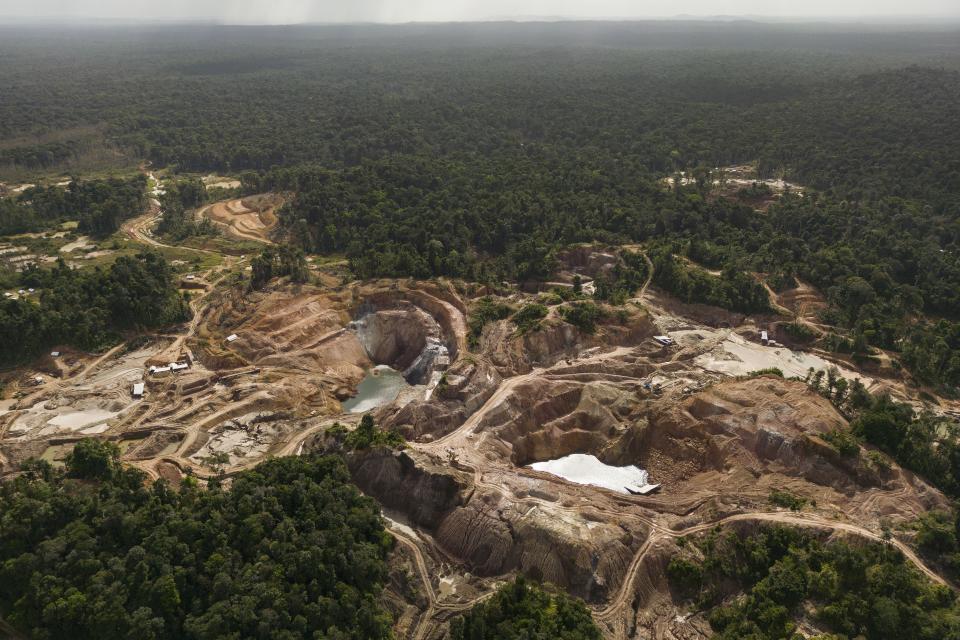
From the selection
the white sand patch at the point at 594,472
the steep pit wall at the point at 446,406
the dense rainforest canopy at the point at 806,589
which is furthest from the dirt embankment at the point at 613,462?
the dense rainforest canopy at the point at 806,589

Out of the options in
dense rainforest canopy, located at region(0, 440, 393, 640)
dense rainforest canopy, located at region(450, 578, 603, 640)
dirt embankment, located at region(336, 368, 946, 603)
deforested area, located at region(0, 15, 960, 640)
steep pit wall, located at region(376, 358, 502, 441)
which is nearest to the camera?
dense rainforest canopy, located at region(0, 440, 393, 640)

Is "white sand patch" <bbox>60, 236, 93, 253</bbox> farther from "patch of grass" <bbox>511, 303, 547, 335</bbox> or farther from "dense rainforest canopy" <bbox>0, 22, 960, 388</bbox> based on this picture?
"patch of grass" <bbox>511, 303, 547, 335</bbox>

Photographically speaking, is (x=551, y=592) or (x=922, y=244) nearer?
(x=551, y=592)

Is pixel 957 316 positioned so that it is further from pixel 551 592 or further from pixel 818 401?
A: pixel 551 592

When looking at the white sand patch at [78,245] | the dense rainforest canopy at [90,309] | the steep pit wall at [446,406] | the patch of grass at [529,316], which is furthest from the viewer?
the white sand patch at [78,245]

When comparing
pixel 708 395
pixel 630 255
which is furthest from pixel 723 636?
pixel 630 255

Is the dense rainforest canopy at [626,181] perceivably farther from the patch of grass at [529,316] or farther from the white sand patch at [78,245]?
the patch of grass at [529,316]

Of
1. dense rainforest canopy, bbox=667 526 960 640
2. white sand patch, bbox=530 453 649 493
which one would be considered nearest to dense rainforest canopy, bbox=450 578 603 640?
dense rainforest canopy, bbox=667 526 960 640

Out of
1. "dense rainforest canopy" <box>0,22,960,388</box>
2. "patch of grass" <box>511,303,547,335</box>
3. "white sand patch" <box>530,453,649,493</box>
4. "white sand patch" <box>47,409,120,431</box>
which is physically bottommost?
"white sand patch" <box>530,453,649,493</box>
